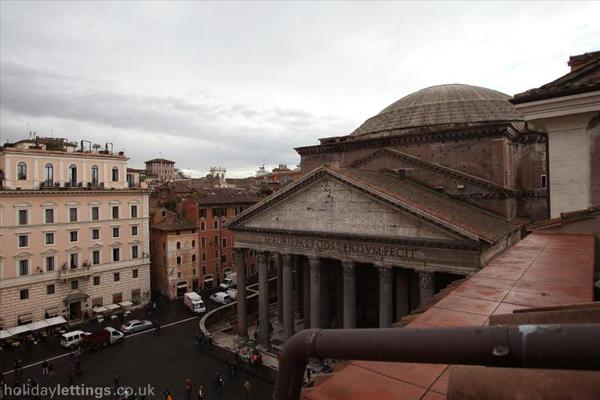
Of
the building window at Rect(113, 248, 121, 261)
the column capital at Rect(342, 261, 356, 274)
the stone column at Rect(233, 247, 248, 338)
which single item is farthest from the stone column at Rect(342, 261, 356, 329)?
the building window at Rect(113, 248, 121, 261)

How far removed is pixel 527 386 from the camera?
6.33ft

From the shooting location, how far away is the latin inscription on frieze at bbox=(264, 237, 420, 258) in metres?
17.2

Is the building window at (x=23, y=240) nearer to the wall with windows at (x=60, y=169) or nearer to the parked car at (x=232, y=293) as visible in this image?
the wall with windows at (x=60, y=169)

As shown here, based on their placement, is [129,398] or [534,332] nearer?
[534,332]

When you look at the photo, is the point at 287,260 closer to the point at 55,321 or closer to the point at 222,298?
the point at 222,298

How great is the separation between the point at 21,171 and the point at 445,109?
3074cm

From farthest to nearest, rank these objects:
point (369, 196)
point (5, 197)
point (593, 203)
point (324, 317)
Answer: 1. point (5, 197)
2. point (324, 317)
3. point (369, 196)
4. point (593, 203)

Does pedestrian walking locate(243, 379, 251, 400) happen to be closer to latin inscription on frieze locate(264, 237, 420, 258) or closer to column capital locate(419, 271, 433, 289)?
latin inscription on frieze locate(264, 237, 420, 258)

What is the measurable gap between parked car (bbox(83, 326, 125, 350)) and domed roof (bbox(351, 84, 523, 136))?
22593 mm

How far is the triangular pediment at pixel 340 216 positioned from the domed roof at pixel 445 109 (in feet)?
30.5

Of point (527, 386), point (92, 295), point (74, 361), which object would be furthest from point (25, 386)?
point (527, 386)

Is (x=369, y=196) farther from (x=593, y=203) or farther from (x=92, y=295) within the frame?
(x=92, y=295)

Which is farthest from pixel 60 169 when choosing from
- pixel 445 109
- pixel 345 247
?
pixel 445 109

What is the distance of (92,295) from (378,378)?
35010 mm
